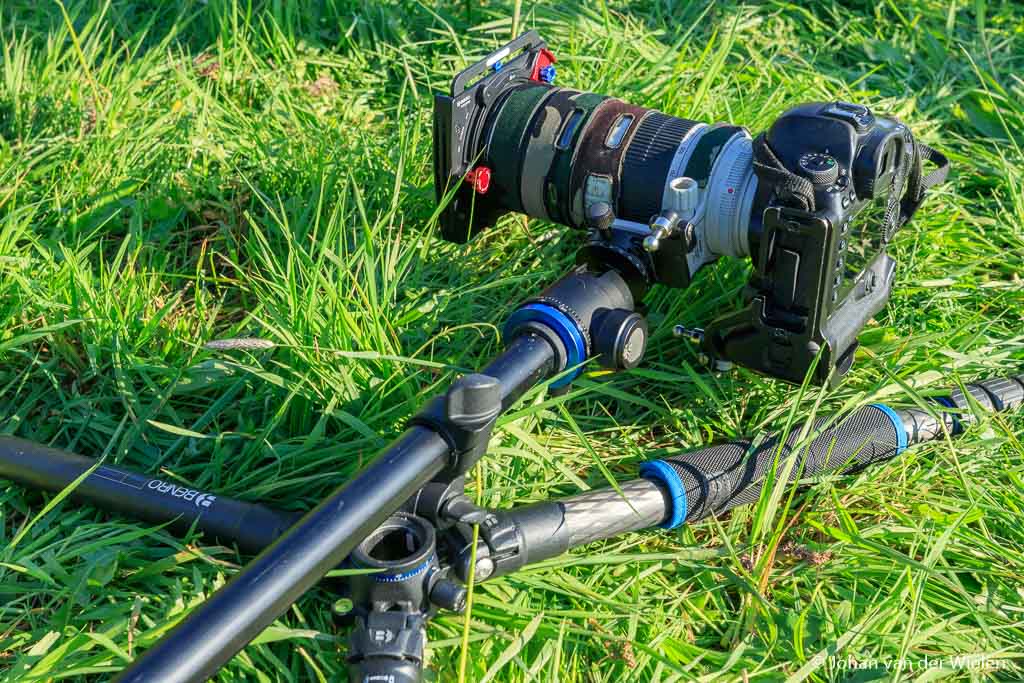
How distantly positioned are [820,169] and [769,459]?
598 mm

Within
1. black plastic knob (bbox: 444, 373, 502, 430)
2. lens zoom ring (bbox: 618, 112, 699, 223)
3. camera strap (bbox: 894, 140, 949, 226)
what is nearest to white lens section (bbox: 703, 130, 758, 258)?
lens zoom ring (bbox: 618, 112, 699, 223)

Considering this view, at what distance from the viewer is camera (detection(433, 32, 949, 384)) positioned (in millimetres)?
2121

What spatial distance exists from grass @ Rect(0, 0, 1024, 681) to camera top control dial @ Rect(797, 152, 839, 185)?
549 millimetres

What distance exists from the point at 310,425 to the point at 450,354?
40 cm

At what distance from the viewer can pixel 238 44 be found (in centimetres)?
332

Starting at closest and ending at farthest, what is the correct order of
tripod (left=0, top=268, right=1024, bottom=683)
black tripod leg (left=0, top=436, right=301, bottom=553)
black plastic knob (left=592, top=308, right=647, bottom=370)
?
1. tripod (left=0, top=268, right=1024, bottom=683)
2. black tripod leg (left=0, top=436, right=301, bottom=553)
3. black plastic knob (left=592, top=308, right=647, bottom=370)

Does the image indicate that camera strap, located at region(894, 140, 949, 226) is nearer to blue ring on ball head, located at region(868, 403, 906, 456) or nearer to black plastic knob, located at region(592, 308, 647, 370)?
blue ring on ball head, located at region(868, 403, 906, 456)

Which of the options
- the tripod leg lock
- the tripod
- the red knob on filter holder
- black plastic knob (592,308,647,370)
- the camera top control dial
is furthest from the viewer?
the red knob on filter holder

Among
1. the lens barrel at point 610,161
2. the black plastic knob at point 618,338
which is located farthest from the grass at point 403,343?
the lens barrel at point 610,161

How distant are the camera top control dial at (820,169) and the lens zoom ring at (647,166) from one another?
0.32 meters

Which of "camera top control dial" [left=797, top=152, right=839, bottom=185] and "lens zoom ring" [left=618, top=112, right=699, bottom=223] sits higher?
"camera top control dial" [left=797, top=152, right=839, bottom=185]

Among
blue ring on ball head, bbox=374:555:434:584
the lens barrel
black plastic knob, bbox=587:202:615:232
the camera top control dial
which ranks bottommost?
blue ring on ball head, bbox=374:555:434:584

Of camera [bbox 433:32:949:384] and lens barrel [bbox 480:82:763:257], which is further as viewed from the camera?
lens barrel [bbox 480:82:763:257]

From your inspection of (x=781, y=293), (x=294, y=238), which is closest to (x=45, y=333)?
(x=294, y=238)
